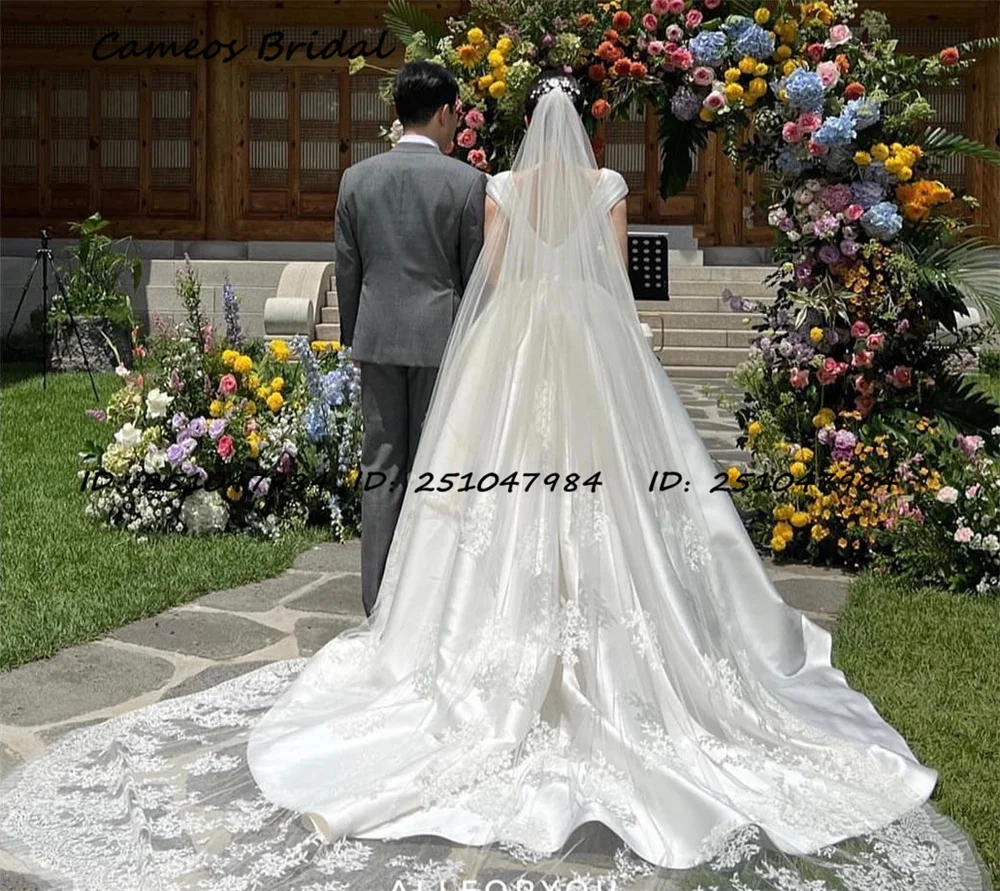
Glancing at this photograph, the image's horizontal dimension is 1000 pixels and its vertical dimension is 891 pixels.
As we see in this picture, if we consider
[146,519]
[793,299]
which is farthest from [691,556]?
[146,519]

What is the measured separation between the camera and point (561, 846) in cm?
340

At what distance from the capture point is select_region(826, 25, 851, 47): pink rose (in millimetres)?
6734

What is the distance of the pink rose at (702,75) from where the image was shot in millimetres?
6789

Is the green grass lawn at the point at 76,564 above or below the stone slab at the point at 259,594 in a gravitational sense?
above

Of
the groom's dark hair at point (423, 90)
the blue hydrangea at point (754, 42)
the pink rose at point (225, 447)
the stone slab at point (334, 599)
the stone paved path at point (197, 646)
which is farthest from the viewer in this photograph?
the pink rose at point (225, 447)

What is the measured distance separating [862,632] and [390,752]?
252 centimetres

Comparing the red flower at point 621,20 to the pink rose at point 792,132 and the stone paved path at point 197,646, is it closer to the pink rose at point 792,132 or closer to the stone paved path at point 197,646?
the pink rose at point 792,132

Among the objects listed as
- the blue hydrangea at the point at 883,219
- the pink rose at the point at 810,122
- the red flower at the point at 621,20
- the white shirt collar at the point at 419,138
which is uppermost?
the red flower at the point at 621,20

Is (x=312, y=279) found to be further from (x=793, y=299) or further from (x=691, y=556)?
(x=691, y=556)

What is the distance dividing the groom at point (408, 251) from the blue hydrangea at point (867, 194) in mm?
2527

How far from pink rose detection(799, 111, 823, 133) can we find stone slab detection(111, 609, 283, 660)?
3639mm

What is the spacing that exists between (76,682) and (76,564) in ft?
5.79

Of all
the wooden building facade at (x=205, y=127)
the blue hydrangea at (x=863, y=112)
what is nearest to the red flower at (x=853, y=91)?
the blue hydrangea at (x=863, y=112)

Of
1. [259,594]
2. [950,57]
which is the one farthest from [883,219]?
[259,594]
